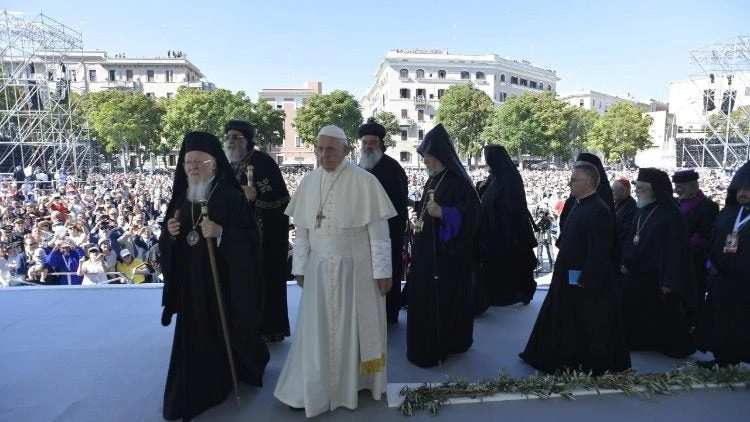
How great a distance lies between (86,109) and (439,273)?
139ft

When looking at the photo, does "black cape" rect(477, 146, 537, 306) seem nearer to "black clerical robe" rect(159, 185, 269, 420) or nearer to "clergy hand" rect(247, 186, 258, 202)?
"clergy hand" rect(247, 186, 258, 202)

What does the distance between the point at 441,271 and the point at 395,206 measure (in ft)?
3.64

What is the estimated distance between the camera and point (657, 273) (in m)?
4.39

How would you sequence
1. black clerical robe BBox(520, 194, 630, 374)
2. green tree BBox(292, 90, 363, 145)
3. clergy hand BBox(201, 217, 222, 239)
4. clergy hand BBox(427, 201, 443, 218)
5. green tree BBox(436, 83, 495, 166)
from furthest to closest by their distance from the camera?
green tree BBox(292, 90, 363, 145), green tree BBox(436, 83, 495, 166), clergy hand BBox(427, 201, 443, 218), black clerical robe BBox(520, 194, 630, 374), clergy hand BBox(201, 217, 222, 239)

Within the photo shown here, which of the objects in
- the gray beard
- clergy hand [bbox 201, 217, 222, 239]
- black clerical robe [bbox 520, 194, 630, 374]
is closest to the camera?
clergy hand [bbox 201, 217, 222, 239]

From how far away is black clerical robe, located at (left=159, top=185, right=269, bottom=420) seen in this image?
3230 mm

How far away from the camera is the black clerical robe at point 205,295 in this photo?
3.23m

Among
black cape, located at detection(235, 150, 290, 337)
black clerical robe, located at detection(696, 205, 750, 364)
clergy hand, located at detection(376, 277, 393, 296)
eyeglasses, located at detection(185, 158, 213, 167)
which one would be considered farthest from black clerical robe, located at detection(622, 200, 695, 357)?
eyeglasses, located at detection(185, 158, 213, 167)

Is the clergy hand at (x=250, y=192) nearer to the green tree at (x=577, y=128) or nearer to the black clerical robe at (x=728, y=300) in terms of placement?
the black clerical robe at (x=728, y=300)

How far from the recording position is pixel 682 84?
5438cm

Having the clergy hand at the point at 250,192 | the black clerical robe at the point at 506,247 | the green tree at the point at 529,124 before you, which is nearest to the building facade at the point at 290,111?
the green tree at the point at 529,124

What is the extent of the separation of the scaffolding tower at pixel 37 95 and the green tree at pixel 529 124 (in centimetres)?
3360

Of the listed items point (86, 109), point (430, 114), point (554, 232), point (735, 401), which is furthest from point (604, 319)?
point (430, 114)

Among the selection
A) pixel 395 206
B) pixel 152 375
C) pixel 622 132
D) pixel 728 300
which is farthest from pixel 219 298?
pixel 622 132
